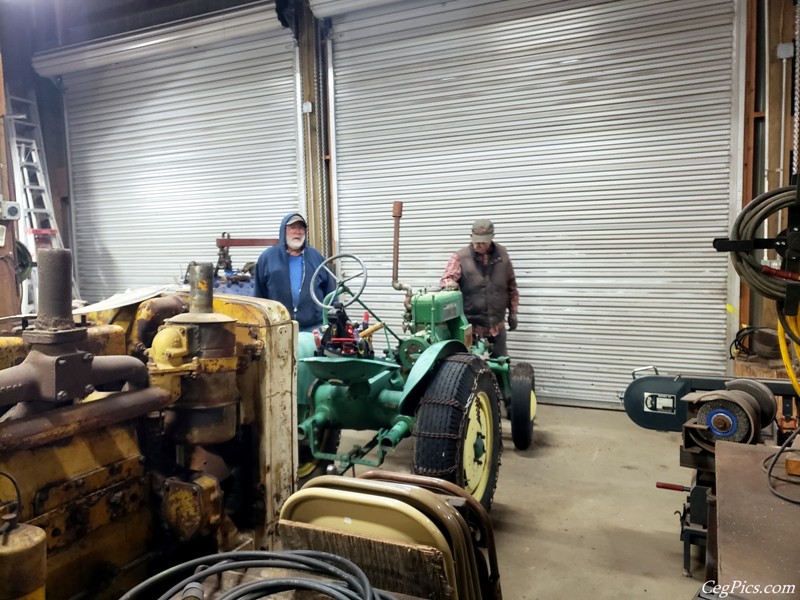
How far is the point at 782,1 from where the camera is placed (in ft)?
15.7

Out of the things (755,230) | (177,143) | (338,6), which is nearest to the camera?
(755,230)

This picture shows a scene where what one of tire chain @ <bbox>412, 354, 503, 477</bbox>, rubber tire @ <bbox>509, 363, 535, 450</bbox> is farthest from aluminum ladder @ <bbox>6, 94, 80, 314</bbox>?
tire chain @ <bbox>412, 354, 503, 477</bbox>

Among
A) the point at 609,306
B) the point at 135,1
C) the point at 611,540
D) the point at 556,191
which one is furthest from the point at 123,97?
the point at 611,540

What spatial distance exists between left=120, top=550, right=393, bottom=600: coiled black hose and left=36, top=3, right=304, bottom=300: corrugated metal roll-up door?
589cm

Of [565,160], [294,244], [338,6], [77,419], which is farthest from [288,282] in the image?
[338,6]

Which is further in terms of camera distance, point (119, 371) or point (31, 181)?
point (31, 181)

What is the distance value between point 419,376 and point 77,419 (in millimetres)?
1614

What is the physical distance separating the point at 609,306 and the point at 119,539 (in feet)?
15.9

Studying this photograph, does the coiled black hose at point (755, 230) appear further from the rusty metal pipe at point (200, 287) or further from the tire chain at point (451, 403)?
the rusty metal pipe at point (200, 287)

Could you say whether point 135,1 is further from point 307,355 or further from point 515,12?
point 307,355

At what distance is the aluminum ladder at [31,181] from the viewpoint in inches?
302

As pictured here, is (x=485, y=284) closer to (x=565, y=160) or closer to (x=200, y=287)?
(x=565, y=160)

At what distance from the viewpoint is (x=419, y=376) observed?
2.82 meters

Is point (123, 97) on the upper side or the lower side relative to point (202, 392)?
upper
